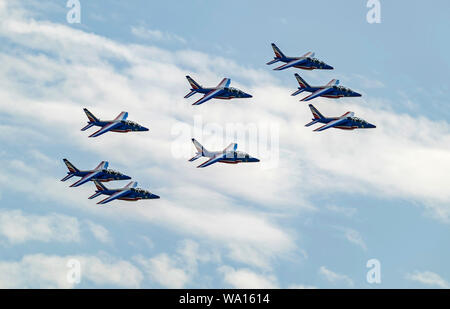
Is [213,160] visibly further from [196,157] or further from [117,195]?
[117,195]

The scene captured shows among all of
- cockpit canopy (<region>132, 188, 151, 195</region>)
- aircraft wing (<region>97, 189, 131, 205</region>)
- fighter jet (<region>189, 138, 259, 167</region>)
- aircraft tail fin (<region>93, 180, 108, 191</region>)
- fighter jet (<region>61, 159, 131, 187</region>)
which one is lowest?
aircraft wing (<region>97, 189, 131, 205</region>)

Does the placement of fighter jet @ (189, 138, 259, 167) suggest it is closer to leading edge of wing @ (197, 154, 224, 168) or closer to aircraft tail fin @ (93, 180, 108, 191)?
leading edge of wing @ (197, 154, 224, 168)

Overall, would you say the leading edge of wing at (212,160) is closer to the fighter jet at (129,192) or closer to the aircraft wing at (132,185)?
the fighter jet at (129,192)

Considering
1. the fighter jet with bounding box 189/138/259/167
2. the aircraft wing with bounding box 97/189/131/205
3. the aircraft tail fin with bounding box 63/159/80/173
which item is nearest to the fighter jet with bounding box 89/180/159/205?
the aircraft wing with bounding box 97/189/131/205

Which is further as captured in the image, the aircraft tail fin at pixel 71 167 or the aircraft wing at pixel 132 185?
the aircraft tail fin at pixel 71 167

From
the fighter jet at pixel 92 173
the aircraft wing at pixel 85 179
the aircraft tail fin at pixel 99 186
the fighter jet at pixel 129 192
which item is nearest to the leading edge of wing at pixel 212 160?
the fighter jet at pixel 129 192

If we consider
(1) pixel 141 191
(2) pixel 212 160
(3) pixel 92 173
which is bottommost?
(1) pixel 141 191

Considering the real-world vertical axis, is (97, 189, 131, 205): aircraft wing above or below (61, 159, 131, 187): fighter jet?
below

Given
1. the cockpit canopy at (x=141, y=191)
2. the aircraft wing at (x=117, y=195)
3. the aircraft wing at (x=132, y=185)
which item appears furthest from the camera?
the aircraft wing at (x=132, y=185)

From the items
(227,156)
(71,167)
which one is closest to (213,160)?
(227,156)
